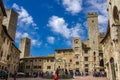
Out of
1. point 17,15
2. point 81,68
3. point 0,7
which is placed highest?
point 17,15

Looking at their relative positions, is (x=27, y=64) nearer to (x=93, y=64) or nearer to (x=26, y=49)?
A: (x=26, y=49)

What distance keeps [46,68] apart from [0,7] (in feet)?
161

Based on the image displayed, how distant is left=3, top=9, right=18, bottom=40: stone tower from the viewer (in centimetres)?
7494

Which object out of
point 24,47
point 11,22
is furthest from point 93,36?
point 24,47

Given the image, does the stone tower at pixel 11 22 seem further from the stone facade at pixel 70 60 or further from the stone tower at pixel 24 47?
the stone facade at pixel 70 60

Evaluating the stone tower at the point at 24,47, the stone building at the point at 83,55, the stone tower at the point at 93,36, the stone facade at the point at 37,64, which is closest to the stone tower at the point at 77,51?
the stone building at the point at 83,55

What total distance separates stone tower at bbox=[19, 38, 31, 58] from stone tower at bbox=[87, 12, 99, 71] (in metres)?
38.7

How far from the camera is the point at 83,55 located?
6888cm

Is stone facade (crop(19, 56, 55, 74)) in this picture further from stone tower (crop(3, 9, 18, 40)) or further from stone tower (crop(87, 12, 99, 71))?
stone tower (crop(87, 12, 99, 71))

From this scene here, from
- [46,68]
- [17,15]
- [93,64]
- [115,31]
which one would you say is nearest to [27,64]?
[46,68]

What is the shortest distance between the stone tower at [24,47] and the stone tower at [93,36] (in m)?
38.7

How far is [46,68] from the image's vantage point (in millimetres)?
74500

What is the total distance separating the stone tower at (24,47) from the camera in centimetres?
9161

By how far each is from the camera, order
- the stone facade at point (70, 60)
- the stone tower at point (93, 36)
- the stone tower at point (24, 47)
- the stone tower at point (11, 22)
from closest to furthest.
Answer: the stone tower at point (93, 36), the stone facade at point (70, 60), the stone tower at point (11, 22), the stone tower at point (24, 47)
